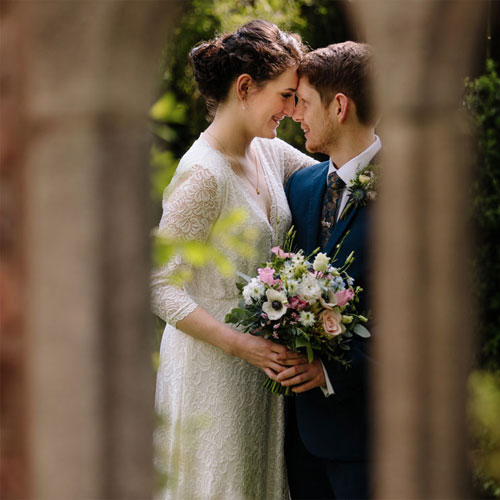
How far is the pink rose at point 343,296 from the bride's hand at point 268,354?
0.88 ft

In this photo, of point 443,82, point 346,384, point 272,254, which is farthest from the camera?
point 272,254

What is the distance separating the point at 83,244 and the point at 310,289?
4.87ft

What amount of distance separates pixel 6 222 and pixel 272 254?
1919 mm

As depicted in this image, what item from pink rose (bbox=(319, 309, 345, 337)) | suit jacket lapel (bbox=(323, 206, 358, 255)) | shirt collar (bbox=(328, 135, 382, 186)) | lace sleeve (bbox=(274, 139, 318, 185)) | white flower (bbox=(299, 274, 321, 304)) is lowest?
pink rose (bbox=(319, 309, 345, 337))

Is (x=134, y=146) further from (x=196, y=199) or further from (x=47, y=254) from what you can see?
(x=196, y=199)

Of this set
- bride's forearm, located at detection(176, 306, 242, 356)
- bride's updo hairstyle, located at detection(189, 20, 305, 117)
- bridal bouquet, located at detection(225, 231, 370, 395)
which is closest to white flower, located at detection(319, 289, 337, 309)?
bridal bouquet, located at detection(225, 231, 370, 395)

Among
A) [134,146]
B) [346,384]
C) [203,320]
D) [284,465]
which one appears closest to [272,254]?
[203,320]

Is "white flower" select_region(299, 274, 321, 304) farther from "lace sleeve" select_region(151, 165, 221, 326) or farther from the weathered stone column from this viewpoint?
the weathered stone column

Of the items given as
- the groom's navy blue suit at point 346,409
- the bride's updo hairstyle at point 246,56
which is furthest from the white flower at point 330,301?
the bride's updo hairstyle at point 246,56

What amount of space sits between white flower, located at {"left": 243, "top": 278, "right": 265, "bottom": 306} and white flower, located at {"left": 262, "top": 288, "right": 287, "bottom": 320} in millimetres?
35

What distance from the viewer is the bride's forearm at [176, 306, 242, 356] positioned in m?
2.90

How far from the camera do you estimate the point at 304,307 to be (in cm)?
265

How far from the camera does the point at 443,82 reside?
3.88ft

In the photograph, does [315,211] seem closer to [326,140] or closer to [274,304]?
[326,140]
